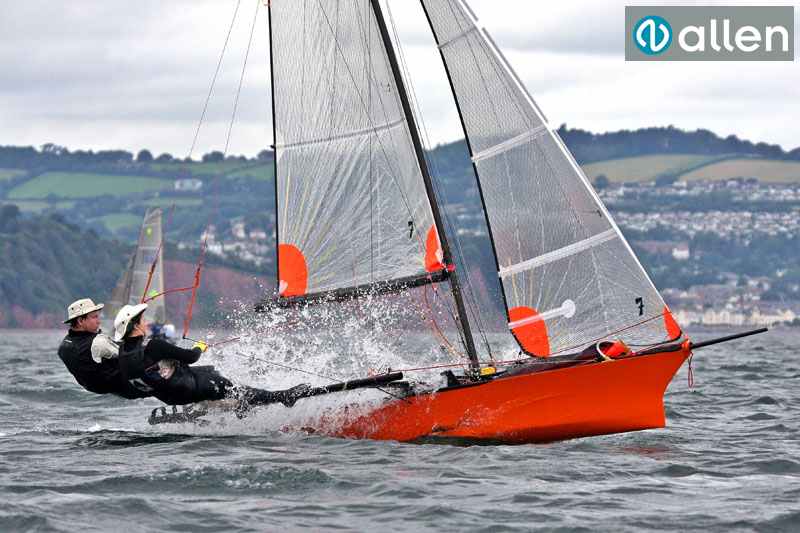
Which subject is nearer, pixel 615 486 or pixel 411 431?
pixel 615 486

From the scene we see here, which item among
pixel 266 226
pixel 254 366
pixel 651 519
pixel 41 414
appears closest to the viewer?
pixel 651 519

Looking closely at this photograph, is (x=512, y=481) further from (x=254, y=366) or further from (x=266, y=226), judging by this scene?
(x=266, y=226)

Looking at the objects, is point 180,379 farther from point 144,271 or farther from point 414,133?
point 144,271

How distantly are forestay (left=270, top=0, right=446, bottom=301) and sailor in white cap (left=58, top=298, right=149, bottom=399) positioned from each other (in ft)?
7.54

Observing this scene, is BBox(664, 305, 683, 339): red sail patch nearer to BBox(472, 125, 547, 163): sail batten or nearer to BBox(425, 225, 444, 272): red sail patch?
BBox(472, 125, 547, 163): sail batten

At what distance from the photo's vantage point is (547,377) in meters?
12.8

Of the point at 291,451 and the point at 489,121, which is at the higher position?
the point at 489,121

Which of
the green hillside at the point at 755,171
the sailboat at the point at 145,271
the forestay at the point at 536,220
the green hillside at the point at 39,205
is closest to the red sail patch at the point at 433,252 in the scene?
the forestay at the point at 536,220

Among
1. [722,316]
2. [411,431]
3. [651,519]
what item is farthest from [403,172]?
[722,316]

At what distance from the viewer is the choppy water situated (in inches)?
392

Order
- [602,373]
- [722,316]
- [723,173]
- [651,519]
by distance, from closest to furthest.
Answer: [651,519] < [602,373] < [722,316] < [723,173]

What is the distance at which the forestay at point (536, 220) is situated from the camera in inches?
532

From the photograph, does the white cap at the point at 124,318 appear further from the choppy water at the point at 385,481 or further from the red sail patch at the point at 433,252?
the red sail patch at the point at 433,252

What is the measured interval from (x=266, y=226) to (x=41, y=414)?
154571mm
